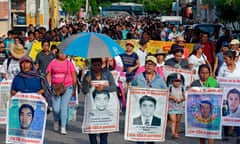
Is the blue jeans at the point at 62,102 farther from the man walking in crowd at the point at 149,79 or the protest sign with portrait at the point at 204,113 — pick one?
the protest sign with portrait at the point at 204,113

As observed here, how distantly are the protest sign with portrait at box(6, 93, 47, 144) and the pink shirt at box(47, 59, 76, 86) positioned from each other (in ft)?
9.34

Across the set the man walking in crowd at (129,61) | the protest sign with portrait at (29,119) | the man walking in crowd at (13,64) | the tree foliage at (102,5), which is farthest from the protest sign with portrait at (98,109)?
the tree foliage at (102,5)

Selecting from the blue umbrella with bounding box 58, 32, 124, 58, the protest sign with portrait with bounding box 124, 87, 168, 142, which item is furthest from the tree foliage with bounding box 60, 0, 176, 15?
the protest sign with portrait with bounding box 124, 87, 168, 142

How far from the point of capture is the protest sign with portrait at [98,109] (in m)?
10.7

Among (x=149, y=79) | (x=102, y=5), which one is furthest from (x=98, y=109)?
(x=102, y=5)

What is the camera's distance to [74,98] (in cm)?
1414

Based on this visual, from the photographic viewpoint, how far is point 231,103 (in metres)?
12.1

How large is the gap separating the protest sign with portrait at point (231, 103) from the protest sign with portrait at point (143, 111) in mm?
1772

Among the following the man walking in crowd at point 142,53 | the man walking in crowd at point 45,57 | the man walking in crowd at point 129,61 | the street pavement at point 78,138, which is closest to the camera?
the street pavement at point 78,138

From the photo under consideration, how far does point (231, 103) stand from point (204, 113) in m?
1.34

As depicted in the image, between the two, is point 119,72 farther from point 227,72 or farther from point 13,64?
point 227,72

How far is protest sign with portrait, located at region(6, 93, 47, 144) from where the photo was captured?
34.6 feet

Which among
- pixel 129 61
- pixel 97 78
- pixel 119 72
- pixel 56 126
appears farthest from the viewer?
pixel 129 61

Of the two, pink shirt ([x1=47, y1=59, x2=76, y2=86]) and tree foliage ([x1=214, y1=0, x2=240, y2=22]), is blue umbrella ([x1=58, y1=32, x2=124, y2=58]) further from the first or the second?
tree foliage ([x1=214, y1=0, x2=240, y2=22])
